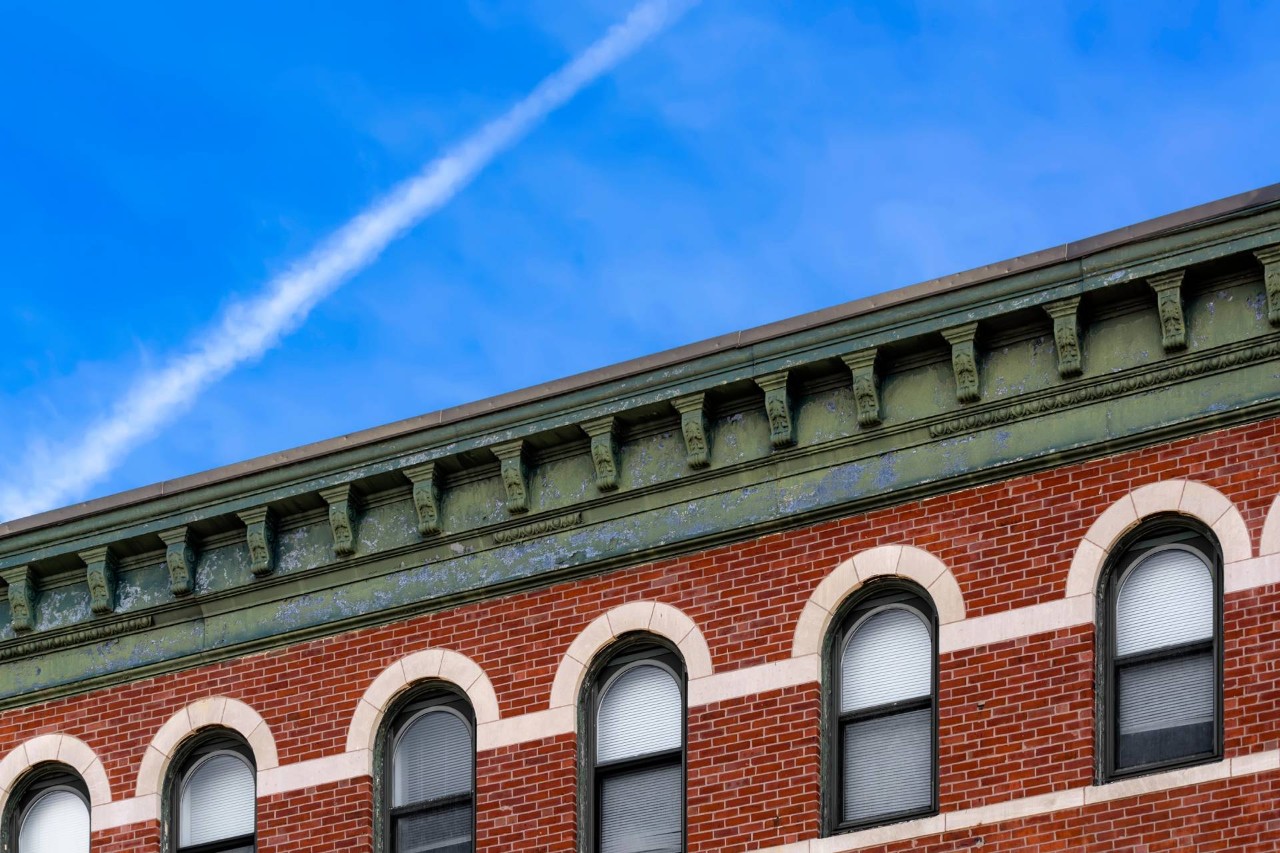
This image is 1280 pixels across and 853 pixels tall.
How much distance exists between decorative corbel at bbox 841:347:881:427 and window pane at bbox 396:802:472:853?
4.67 metres

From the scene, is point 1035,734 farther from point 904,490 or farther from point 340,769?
point 340,769

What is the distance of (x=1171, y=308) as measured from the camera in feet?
93.5

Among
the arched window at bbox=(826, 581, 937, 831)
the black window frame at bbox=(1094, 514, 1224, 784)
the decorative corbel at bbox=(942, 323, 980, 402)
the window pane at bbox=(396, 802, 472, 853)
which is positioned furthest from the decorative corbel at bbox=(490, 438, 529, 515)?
the black window frame at bbox=(1094, 514, 1224, 784)

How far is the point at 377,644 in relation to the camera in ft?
101

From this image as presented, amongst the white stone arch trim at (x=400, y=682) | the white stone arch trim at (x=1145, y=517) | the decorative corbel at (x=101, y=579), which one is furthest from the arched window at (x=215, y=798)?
the white stone arch trim at (x=1145, y=517)

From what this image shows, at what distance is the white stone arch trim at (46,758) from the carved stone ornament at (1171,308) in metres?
10.2

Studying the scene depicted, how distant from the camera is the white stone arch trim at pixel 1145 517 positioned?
27688 mm

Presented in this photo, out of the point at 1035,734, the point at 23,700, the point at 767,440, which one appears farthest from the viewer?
the point at 23,700

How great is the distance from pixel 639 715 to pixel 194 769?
Answer: 14.3 feet

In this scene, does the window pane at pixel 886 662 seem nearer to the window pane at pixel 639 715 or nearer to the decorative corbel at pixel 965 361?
the window pane at pixel 639 715

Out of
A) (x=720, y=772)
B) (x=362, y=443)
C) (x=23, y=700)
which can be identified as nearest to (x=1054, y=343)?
(x=720, y=772)

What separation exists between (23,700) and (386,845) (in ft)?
13.7

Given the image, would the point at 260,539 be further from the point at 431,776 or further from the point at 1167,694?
the point at 1167,694

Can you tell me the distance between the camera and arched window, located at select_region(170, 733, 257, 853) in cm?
3111
